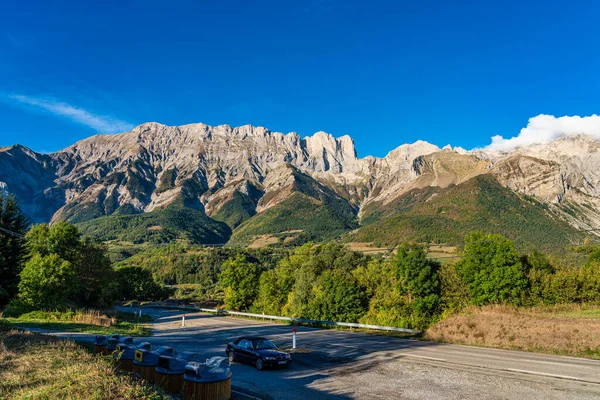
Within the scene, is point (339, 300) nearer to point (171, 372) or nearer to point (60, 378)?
point (171, 372)

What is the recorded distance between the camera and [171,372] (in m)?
9.88

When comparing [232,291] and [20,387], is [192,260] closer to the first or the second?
[232,291]

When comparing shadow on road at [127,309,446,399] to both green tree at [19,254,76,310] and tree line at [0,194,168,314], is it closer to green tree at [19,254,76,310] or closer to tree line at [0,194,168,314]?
green tree at [19,254,76,310]

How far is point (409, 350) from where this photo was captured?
20.8m

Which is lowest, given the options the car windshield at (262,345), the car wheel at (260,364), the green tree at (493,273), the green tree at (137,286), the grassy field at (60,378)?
the green tree at (137,286)

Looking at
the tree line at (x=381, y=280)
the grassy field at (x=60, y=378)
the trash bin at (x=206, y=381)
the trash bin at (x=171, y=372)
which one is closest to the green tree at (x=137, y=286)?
the tree line at (x=381, y=280)

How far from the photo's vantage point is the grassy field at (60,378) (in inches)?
286

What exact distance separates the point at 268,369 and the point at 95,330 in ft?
52.8

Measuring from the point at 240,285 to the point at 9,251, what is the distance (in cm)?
3097

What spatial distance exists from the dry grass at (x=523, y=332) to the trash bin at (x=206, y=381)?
19279 millimetres

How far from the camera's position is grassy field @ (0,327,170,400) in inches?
286

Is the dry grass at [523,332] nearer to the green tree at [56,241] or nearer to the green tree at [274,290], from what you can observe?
the green tree at [274,290]

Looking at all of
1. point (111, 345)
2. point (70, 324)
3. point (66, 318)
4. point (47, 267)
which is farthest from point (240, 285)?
point (111, 345)

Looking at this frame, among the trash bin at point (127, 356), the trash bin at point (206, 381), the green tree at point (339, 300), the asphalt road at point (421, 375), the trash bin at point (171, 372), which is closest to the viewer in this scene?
the trash bin at point (206, 381)
